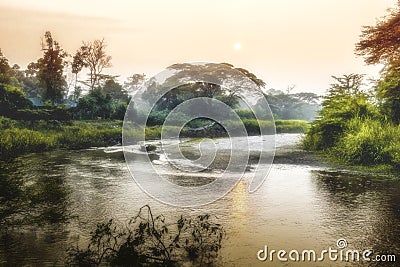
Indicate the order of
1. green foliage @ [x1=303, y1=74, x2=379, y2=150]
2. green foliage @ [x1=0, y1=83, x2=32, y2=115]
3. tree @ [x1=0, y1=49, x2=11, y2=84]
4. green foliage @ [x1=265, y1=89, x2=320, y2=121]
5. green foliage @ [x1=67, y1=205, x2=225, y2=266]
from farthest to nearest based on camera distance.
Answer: green foliage @ [x1=265, y1=89, x2=320, y2=121]
tree @ [x1=0, y1=49, x2=11, y2=84]
green foliage @ [x1=0, y1=83, x2=32, y2=115]
green foliage @ [x1=303, y1=74, x2=379, y2=150]
green foliage @ [x1=67, y1=205, x2=225, y2=266]

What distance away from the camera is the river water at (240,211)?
16.3 ft

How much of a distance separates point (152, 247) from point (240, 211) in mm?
2273

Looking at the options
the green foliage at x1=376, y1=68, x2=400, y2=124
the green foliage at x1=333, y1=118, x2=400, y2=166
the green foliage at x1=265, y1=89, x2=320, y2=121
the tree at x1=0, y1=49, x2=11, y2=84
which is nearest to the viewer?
the green foliage at x1=333, y1=118, x2=400, y2=166

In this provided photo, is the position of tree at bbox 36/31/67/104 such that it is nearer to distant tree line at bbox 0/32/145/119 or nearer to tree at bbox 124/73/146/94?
distant tree line at bbox 0/32/145/119

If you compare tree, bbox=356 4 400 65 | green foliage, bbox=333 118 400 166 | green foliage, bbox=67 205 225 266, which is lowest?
green foliage, bbox=67 205 225 266

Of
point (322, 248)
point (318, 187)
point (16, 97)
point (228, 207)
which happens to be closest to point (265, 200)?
point (228, 207)

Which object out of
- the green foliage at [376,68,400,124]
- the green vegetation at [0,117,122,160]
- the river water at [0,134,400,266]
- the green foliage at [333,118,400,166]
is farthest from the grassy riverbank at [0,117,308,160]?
the green foliage at [376,68,400,124]

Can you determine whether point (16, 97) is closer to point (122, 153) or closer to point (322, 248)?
point (122, 153)

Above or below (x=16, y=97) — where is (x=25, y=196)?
below

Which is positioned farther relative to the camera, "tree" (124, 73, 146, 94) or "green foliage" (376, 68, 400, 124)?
"tree" (124, 73, 146, 94)

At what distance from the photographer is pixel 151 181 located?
9.68 meters

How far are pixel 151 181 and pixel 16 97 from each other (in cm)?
1537

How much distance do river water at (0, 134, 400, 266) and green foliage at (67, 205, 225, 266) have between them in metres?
0.19

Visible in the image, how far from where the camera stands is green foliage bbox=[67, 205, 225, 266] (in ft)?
14.7
